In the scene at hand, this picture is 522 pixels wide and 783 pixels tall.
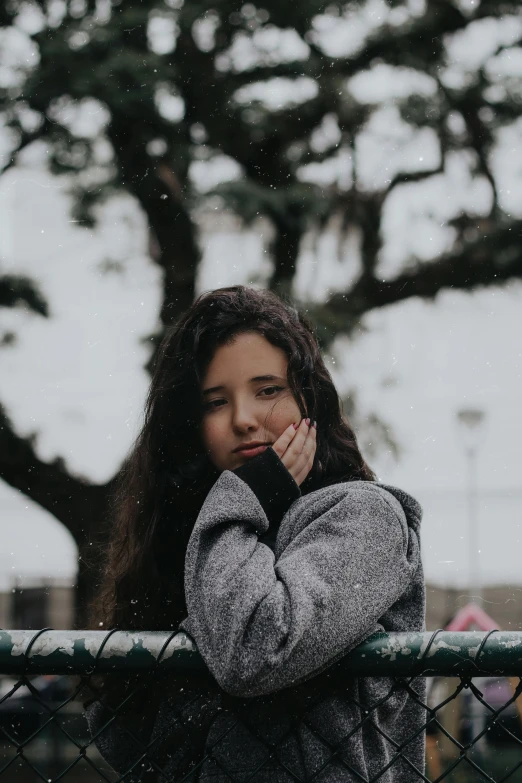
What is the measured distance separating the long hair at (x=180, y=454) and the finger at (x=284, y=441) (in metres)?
0.07

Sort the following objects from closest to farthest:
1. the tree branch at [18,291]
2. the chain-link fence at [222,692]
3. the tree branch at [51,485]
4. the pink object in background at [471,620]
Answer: the chain-link fence at [222,692]
the pink object in background at [471,620]
the tree branch at [51,485]
the tree branch at [18,291]

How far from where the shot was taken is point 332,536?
0.96 m

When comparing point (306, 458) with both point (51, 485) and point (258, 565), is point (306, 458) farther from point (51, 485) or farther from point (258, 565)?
point (51, 485)

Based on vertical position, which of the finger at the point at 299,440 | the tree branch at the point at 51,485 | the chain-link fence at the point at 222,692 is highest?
the finger at the point at 299,440

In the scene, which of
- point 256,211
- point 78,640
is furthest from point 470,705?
point 78,640

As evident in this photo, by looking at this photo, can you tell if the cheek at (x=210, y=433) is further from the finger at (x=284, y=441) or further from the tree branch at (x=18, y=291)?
the tree branch at (x=18, y=291)

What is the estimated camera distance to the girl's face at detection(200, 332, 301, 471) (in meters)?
1.17

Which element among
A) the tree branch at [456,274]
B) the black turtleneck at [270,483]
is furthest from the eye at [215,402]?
the tree branch at [456,274]

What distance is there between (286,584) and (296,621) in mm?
48

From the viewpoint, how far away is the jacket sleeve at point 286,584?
84 cm

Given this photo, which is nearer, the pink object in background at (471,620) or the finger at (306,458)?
the finger at (306,458)

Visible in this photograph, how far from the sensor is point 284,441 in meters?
1.14

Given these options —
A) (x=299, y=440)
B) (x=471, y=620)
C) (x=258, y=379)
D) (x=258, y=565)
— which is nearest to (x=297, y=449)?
(x=299, y=440)

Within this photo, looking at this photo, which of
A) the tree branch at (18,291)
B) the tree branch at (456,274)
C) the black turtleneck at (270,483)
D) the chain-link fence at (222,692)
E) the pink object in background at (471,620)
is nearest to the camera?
the chain-link fence at (222,692)
